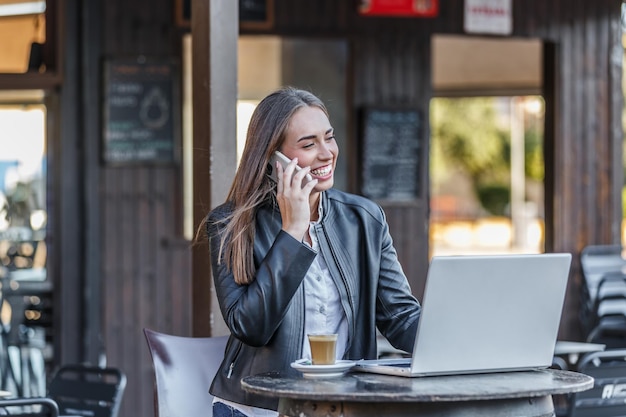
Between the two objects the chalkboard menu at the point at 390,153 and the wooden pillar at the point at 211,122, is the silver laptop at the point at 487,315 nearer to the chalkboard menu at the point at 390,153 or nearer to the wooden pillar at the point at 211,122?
the wooden pillar at the point at 211,122

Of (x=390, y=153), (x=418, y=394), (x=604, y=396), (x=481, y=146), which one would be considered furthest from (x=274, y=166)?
(x=481, y=146)

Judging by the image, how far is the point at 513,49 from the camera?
1156 centimetres

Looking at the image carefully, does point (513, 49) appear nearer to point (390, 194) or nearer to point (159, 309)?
point (390, 194)

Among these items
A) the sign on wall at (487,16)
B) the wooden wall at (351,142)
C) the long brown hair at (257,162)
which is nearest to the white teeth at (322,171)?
the long brown hair at (257,162)

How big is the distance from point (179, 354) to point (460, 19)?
4563 millimetres

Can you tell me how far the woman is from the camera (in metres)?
2.85

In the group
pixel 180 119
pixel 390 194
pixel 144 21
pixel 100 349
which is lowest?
pixel 100 349


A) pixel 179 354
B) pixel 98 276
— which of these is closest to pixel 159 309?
pixel 98 276

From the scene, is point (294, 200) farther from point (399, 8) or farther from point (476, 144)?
point (476, 144)

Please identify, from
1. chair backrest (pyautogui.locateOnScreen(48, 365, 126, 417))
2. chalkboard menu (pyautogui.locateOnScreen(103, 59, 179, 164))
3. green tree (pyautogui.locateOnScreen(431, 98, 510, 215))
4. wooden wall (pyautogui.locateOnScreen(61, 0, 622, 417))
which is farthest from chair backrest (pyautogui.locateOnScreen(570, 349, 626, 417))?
green tree (pyautogui.locateOnScreen(431, 98, 510, 215))

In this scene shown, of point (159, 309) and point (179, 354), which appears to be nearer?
point (179, 354)

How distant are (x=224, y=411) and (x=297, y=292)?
0.36 meters

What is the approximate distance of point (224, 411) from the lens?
118 inches

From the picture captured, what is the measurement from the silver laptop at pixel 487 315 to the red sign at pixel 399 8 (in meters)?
4.62
